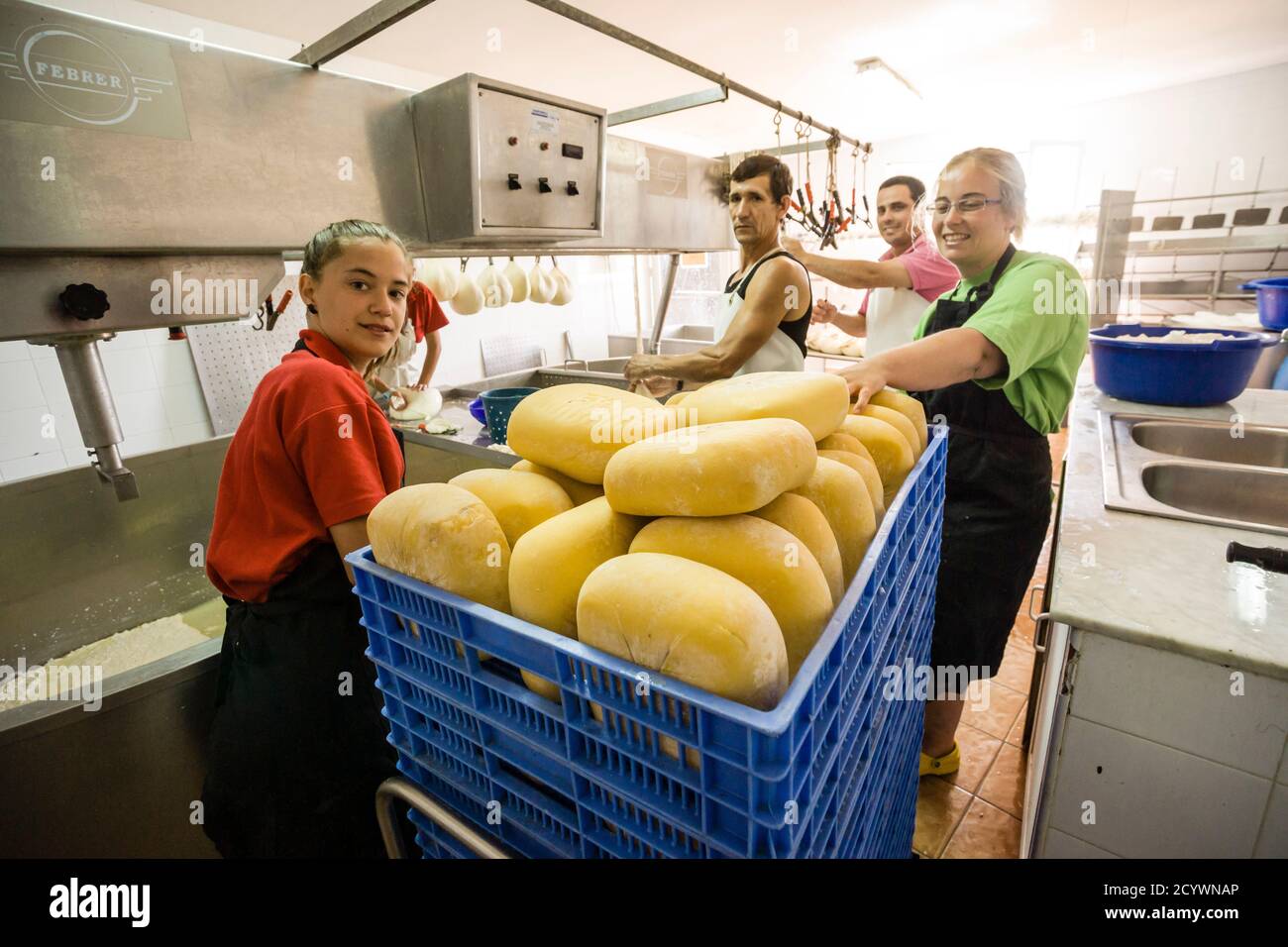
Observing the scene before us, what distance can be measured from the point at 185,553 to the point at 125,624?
10.5 inches

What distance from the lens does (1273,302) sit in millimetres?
3480

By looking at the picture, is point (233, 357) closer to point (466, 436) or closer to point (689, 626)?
point (466, 436)

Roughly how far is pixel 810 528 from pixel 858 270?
2091mm

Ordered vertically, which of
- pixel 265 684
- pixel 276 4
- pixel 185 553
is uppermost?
pixel 276 4

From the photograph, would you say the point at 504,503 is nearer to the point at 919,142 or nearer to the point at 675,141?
the point at 675,141

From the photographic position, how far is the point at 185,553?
204 centimetres

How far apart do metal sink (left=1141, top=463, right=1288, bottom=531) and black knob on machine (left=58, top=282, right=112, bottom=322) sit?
7.99 ft

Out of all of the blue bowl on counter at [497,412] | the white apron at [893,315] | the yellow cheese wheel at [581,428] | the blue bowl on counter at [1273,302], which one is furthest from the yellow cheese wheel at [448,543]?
the blue bowl on counter at [1273,302]

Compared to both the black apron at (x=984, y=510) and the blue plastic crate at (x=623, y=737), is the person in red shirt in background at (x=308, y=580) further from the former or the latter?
the black apron at (x=984, y=510)

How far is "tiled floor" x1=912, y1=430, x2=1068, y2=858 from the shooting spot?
5.65 feet

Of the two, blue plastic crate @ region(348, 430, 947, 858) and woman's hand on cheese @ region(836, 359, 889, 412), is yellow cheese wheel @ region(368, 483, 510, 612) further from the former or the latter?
woman's hand on cheese @ region(836, 359, 889, 412)

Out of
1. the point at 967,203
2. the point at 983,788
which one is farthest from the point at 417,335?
the point at 983,788

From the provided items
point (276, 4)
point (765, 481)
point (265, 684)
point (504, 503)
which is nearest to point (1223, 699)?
point (765, 481)

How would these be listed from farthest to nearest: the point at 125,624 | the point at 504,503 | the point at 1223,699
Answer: the point at 125,624 < the point at 1223,699 < the point at 504,503
